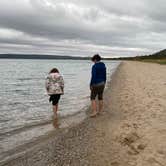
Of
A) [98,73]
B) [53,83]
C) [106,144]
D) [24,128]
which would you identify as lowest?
[24,128]

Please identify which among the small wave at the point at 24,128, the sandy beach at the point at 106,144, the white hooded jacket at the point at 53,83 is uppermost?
the white hooded jacket at the point at 53,83

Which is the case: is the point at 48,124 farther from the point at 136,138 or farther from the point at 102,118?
the point at 136,138

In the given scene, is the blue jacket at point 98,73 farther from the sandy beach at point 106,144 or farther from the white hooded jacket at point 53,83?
the sandy beach at point 106,144

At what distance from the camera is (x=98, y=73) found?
41.9 ft

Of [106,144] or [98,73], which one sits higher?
[98,73]

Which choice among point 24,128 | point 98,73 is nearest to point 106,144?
point 98,73

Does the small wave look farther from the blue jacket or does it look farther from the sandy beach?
the blue jacket

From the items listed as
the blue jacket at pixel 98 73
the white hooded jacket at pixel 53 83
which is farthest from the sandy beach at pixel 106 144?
the white hooded jacket at pixel 53 83

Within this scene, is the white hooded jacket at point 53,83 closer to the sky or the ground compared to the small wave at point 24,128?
closer to the sky

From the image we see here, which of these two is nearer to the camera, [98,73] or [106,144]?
[106,144]

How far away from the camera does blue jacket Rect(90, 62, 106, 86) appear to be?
12.6 m

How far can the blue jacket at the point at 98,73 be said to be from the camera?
12.6 m

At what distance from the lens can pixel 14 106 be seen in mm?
18578

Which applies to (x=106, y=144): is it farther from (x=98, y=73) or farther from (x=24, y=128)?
(x=24, y=128)
